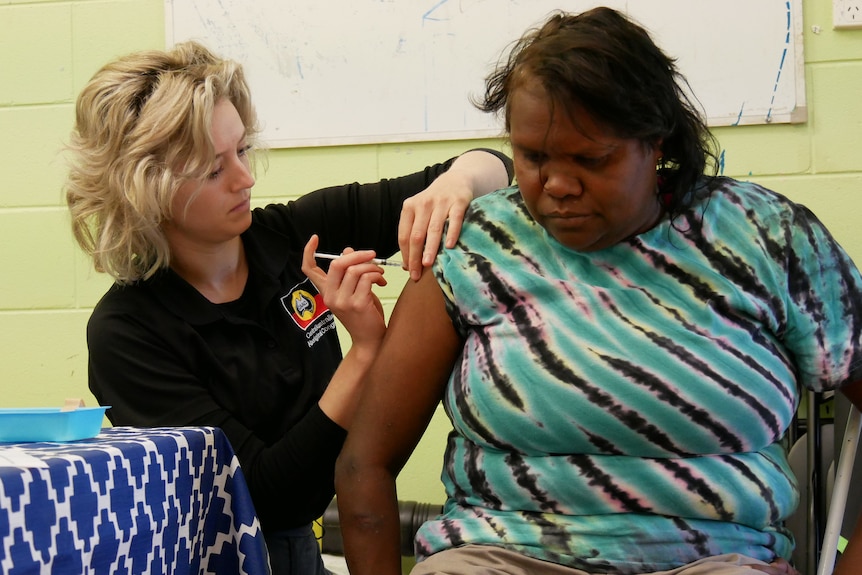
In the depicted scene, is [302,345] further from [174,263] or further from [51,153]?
[51,153]

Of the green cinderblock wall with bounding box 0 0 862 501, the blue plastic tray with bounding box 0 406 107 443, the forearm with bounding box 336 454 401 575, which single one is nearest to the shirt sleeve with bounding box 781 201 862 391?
the forearm with bounding box 336 454 401 575

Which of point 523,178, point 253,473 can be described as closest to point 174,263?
point 253,473

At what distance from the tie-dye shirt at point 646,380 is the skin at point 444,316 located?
37 mm

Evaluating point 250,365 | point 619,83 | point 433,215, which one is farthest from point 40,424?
point 619,83

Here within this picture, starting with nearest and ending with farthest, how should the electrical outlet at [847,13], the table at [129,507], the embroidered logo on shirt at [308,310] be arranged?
the table at [129,507] < the embroidered logo on shirt at [308,310] < the electrical outlet at [847,13]

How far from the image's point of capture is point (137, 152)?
140 centimetres

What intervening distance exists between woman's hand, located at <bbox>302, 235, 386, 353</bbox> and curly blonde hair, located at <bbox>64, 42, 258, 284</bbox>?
0.86 ft

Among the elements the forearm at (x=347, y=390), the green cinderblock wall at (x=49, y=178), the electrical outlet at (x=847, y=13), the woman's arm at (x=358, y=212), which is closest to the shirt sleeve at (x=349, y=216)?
the woman's arm at (x=358, y=212)

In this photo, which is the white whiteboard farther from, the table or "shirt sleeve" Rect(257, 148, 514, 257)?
the table

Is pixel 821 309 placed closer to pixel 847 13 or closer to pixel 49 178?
pixel 847 13

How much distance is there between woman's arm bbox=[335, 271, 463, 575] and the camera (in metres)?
1.18

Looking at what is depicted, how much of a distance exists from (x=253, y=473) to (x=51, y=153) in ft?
5.32

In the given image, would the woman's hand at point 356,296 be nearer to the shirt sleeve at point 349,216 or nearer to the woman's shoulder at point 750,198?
the shirt sleeve at point 349,216

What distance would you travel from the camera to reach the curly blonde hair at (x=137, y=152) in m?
1.40
